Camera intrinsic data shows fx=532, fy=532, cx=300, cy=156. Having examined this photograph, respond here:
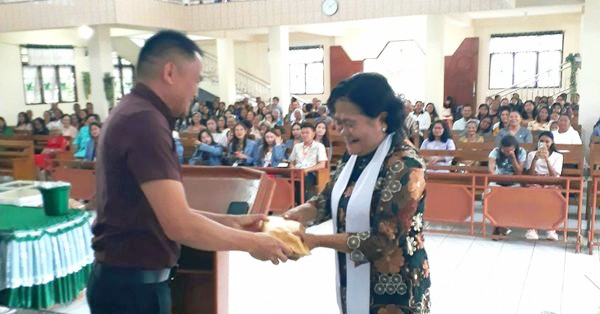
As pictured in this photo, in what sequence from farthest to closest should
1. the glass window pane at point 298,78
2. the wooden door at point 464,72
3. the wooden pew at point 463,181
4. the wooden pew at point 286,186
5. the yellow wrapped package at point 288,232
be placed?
the glass window pane at point 298,78
the wooden door at point 464,72
the wooden pew at point 286,186
the wooden pew at point 463,181
the yellow wrapped package at point 288,232

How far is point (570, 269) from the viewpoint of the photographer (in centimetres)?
438

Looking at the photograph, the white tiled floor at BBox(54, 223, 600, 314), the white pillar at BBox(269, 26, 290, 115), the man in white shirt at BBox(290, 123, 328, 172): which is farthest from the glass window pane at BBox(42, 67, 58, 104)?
the white tiled floor at BBox(54, 223, 600, 314)

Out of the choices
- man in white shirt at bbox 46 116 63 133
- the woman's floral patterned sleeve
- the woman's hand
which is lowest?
the woman's hand

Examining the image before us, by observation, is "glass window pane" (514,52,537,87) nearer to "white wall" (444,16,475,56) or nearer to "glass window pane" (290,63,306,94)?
"white wall" (444,16,475,56)

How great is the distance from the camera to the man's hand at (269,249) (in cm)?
166

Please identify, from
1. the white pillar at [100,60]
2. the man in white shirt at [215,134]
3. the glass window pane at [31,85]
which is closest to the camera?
the man in white shirt at [215,134]

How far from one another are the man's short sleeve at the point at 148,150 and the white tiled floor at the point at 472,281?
2427 millimetres

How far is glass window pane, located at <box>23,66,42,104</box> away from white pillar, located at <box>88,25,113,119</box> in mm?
3317

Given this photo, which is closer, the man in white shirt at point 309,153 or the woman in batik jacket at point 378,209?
the woman in batik jacket at point 378,209

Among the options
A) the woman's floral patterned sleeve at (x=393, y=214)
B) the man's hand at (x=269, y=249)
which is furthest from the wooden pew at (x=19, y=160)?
the woman's floral patterned sleeve at (x=393, y=214)

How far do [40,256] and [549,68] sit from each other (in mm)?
15418

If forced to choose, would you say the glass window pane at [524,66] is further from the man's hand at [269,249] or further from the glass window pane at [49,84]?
the man's hand at [269,249]

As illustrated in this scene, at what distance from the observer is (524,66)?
15773 mm

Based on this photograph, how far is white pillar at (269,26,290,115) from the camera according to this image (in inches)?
480
